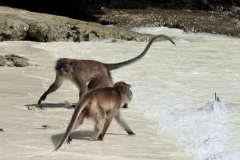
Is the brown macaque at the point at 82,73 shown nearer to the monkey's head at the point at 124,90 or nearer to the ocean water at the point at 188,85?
the ocean water at the point at 188,85

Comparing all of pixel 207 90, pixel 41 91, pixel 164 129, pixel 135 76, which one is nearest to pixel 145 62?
pixel 135 76

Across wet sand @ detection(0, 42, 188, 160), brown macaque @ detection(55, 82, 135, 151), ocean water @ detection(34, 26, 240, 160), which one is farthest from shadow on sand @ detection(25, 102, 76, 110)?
brown macaque @ detection(55, 82, 135, 151)

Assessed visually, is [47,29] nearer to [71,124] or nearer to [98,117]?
[98,117]

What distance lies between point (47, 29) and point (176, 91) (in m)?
8.58

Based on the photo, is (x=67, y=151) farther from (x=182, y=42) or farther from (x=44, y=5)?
(x=44, y=5)

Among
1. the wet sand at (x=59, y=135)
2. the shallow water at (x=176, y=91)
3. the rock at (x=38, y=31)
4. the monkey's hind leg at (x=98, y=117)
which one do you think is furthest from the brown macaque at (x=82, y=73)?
the rock at (x=38, y=31)

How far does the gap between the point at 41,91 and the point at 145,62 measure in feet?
15.2

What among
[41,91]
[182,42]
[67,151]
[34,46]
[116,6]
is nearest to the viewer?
[67,151]

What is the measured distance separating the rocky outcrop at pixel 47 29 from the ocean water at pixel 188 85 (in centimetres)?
47

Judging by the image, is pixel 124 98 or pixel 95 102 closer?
pixel 95 102

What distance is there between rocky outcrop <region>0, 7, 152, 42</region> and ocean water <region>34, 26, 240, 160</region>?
18.5 inches

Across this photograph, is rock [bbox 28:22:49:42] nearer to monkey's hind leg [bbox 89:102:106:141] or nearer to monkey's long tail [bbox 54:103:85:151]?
monkey's hind leg [bbox 89:102:106:141]

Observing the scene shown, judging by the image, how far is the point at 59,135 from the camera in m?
6.33

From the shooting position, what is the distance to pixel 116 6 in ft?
79.5
